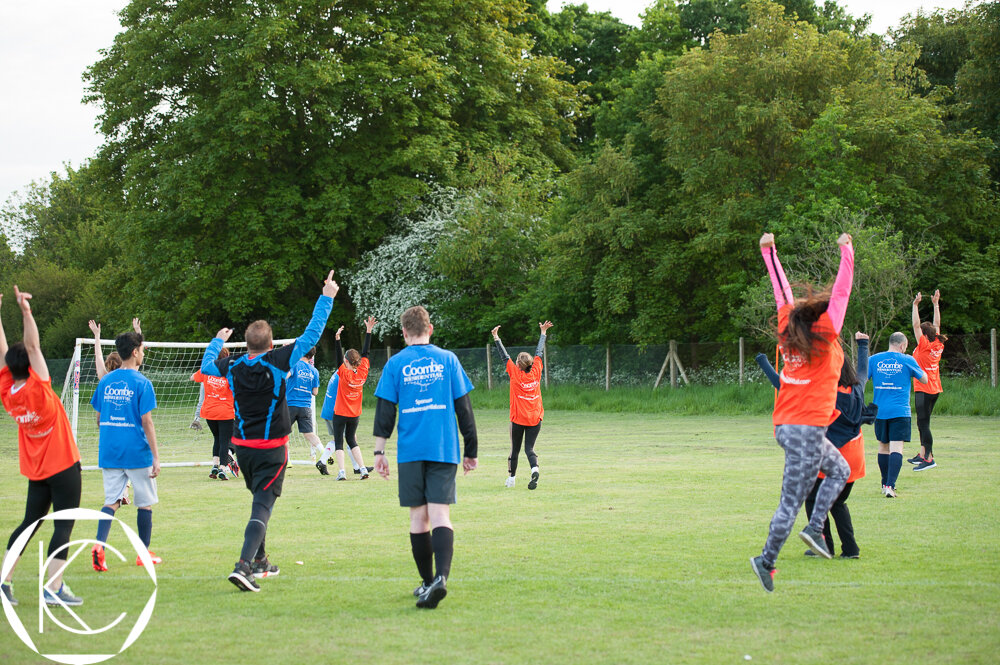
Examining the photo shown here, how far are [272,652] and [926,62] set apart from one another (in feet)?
124

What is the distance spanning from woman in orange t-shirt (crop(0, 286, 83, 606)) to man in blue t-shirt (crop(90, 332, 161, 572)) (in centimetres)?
104

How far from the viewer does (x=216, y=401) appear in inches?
552

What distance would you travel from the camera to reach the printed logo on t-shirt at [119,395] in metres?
7.82

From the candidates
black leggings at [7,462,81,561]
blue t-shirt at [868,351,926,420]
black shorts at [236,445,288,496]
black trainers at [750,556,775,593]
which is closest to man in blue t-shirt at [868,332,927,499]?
blue t-shirt at [868,351,926,420]

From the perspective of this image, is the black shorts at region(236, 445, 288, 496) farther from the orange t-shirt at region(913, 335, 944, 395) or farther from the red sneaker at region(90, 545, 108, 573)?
the orange t-shirt at region(913, 335, 944, 395)

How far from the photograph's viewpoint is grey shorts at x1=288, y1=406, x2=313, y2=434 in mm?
14539

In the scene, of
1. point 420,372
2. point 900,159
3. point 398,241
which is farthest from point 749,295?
point 420,372

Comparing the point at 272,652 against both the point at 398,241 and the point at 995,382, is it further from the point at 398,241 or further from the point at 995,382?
the point at 398,241

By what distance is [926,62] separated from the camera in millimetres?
36688

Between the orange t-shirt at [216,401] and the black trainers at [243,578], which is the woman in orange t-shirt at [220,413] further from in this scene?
the black trainers at [243,578]

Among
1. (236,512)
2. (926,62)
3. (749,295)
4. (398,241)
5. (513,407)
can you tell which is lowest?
(236,512)

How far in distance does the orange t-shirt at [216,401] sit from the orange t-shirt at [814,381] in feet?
30.0

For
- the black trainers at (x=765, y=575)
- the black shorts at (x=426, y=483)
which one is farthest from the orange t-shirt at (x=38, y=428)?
the black trainers at (x=765, y=575)

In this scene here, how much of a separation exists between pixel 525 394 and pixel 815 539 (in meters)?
5.51
